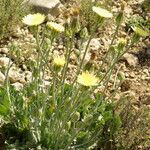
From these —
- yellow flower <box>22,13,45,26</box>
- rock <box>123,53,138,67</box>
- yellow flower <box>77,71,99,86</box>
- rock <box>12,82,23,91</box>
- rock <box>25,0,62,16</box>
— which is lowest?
rock <box>123,53,138,67</box>

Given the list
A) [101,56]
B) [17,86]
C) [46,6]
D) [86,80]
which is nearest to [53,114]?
[86,80]

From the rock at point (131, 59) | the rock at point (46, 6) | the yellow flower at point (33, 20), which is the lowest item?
the rock at point (131, 59)

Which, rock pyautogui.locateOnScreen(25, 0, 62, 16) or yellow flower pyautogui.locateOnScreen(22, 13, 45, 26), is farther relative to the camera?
rock pyautogui.locateOnScreen(25, 0, 62, 16)

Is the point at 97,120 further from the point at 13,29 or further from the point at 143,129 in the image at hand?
the point at 13,29

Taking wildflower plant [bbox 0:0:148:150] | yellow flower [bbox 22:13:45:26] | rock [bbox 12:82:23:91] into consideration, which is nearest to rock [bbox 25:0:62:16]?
rock [bbox 12:82:23:91]

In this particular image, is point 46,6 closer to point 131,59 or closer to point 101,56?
point 101,56

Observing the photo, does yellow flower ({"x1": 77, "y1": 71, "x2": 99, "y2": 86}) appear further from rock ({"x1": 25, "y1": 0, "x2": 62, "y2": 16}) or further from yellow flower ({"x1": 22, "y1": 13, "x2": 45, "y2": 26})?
rock ({"x1": 25, "y1": 0, "x2": 62, "y2": 16})

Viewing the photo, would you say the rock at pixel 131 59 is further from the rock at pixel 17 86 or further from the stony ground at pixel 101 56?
the rock at pixel 17 86

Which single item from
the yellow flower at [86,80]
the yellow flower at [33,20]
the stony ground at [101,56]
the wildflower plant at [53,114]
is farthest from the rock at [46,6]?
the yellow flower at [86,80]

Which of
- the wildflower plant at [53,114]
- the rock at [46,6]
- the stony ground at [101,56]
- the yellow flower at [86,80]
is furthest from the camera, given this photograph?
the rock at [46,6]
